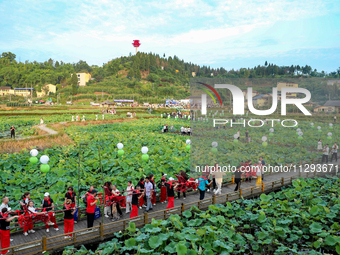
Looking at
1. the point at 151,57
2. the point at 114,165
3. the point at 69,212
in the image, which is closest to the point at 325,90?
the point at 114,165

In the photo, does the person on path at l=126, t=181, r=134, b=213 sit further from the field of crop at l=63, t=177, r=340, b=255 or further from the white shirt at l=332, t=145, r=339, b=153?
the white shirt at l=332, t=145, r=339, b=153

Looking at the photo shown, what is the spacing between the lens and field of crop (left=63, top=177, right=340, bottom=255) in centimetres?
608

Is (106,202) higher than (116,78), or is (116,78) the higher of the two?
(116,78)

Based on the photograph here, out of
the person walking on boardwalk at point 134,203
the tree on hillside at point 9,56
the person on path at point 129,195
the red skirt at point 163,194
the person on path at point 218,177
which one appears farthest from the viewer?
the tree on hillside at point 9,56

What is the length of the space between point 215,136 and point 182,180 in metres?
5.15

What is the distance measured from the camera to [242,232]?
306 inches

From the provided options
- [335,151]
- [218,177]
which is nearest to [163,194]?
[218,177]

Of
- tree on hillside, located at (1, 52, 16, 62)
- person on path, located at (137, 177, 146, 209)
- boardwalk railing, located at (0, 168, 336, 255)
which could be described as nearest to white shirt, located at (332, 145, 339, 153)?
boardwalk railing, located at (0, 168, 336, 255)

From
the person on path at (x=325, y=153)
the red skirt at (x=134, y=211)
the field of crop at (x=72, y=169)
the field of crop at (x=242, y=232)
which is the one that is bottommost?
the field of crop at (x=242, y=232)

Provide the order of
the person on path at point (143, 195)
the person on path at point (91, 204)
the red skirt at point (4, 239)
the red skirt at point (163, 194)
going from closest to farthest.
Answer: the red skirt at point (4, 239), the person on path at point (91, 204), the person on path at point (143, 195), the red skirt at point (163, 194)

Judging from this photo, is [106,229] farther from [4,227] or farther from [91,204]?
[4,227]

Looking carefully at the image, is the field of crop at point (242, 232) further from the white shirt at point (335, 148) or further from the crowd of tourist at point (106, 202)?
the white shirt at point (335, 148)

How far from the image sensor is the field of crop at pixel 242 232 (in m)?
6.08

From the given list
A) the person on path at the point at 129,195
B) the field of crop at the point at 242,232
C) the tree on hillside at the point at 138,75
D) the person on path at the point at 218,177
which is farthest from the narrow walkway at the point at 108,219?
the tree on hillside at the point at 138,75
